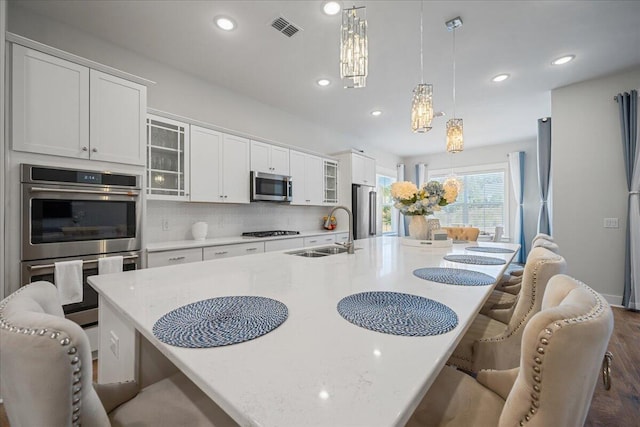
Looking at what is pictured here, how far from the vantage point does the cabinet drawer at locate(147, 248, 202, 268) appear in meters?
2.43

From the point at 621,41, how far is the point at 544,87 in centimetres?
96

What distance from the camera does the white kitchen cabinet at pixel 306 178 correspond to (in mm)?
4195

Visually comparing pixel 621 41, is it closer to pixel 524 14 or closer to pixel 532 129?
pixel 524 14

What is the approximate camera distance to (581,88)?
353 cm

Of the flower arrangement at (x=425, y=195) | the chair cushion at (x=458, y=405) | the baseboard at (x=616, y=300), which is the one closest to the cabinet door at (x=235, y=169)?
the flower arrangement at (x=425, y=195)

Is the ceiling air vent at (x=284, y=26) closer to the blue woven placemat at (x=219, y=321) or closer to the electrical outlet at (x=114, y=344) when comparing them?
the blue woven placemat at (x=219, y=321)

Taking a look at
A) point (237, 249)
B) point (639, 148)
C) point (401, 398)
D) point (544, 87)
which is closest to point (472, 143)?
point (544, 87)

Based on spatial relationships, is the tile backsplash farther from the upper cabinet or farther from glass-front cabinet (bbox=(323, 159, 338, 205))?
the upper cabinet

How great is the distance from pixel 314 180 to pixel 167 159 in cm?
226

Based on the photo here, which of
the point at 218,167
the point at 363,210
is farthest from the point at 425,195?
the point at 363,210

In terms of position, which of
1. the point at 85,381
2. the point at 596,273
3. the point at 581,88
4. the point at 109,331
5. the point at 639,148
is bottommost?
the point at 596,273

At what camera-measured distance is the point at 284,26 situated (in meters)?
2.44

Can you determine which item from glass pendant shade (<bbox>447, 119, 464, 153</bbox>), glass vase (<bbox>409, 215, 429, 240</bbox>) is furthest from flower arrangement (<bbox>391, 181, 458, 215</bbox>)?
glass pendant shade (<bbox>447, 119, 464, 153</bbox>)

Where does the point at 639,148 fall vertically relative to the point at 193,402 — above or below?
above
